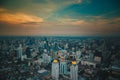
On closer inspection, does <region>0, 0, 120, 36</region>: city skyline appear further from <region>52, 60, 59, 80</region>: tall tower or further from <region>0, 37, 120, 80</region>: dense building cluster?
<region>52, 60, 59, 80</region>: tall tower

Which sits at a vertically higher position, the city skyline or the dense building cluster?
the city skyline

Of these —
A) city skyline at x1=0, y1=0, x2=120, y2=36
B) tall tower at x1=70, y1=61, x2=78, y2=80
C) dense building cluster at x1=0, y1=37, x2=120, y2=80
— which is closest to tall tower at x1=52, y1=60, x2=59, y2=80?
dense building cluster at x1=0, y1=37, x2=120, y2=80

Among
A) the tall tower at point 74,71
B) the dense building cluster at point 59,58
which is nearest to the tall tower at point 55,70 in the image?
the dense building cluster at point 59,58

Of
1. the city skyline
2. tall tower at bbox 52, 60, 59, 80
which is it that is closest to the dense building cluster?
tall tower at bbox 52, 60, 59, 80

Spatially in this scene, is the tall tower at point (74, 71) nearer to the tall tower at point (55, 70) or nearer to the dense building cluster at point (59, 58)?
the dense building cluster at point (59, 58)

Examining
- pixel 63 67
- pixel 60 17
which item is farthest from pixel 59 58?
pixel 60 17

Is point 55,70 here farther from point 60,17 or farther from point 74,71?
point 60,17

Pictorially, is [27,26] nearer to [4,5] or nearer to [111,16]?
[4,5]
